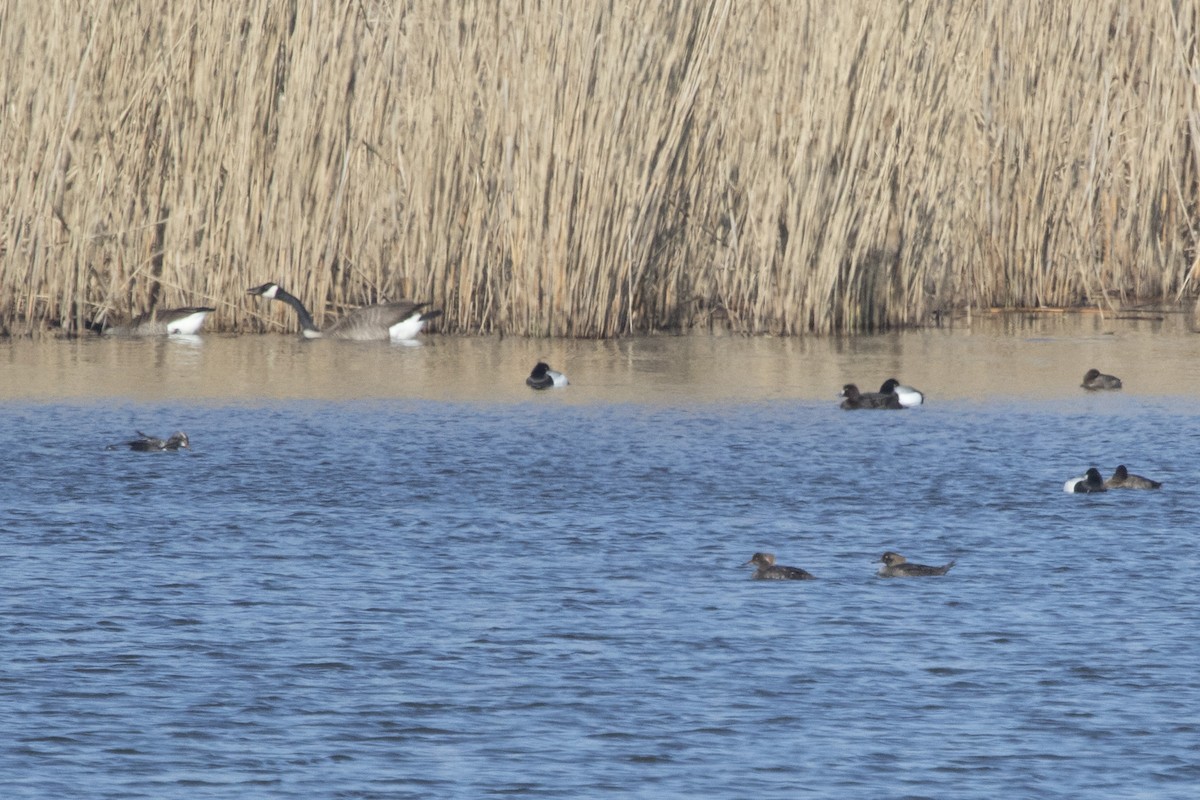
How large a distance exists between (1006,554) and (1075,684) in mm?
2597

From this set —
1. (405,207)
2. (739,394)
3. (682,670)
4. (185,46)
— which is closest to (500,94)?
(405,207)

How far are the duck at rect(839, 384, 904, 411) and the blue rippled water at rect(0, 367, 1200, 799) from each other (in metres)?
0.79

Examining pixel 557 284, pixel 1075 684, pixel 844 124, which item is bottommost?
pixel 1075 684

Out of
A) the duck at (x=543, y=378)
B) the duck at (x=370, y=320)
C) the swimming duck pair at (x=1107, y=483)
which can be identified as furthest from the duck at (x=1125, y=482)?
the duck at (x=370, y=320)

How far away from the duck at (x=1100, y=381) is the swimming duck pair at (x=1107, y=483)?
15.1ft

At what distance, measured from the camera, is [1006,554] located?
10305mm

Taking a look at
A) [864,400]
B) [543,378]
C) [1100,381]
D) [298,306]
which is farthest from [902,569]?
[298,306]

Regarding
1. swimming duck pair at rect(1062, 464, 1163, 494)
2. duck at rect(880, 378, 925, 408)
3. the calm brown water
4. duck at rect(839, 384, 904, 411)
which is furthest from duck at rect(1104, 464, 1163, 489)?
the calm brown water

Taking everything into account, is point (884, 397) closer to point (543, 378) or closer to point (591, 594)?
point (543, 378)

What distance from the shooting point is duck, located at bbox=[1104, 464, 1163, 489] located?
11820 mm

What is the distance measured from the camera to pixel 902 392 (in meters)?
15.6

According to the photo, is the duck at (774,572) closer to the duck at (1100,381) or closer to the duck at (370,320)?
the duck at (1100,381)

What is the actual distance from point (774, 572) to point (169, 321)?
38.0 feet

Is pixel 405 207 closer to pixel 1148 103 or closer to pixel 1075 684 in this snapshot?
pixel 1148 103
